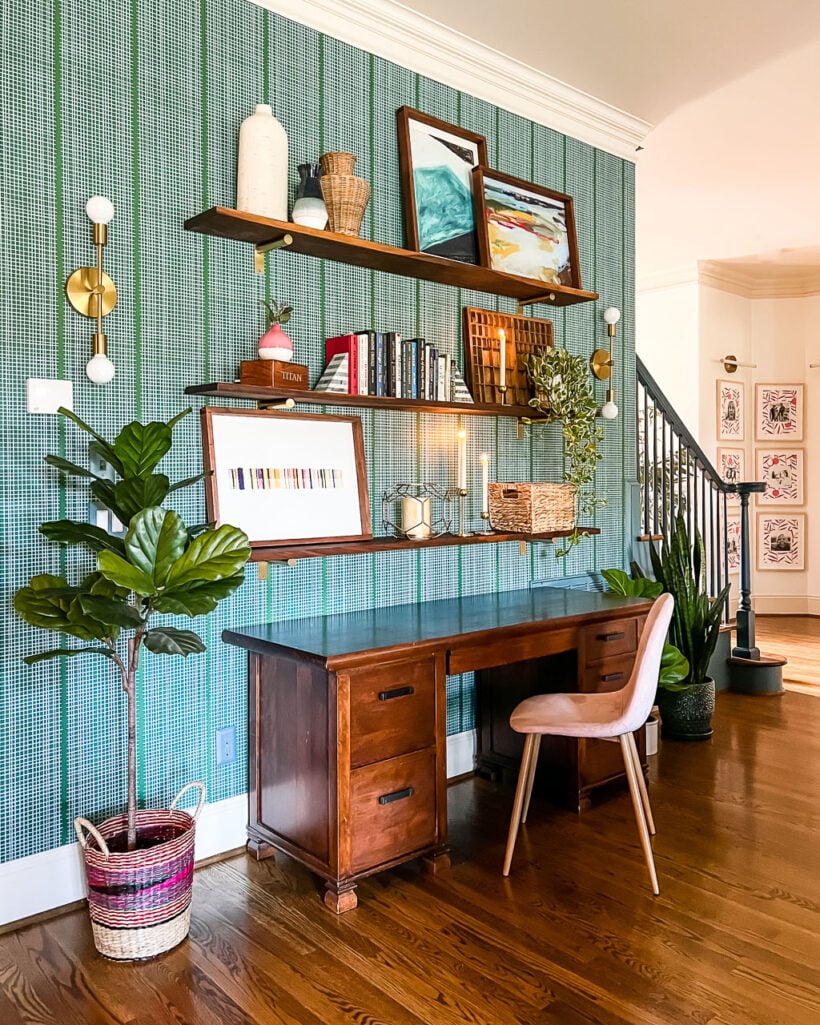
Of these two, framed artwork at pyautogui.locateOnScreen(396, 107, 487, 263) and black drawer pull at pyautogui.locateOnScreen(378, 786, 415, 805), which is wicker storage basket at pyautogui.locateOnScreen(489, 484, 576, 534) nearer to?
framed artwork at pyautogui.locateOnScreen(396, 107, 487, 263)

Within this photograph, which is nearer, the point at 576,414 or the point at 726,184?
the point at 576,414

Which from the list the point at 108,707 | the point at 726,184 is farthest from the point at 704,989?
the point at 726,184

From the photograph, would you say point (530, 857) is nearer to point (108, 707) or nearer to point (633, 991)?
point (633, 991)

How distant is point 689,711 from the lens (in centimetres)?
400

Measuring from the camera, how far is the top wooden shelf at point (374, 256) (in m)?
2.66

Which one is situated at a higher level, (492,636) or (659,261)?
(659,261)

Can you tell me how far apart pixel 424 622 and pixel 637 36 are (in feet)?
8.03

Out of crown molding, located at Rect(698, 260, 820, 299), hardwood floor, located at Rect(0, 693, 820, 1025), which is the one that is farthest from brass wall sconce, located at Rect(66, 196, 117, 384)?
crown molding, located at Rect(698, 260, 820, 299)

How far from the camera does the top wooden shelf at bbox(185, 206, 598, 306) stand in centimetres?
266

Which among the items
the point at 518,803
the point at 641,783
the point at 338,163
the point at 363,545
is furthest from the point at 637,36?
the point at 518,803

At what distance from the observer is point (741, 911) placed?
7.96 feet

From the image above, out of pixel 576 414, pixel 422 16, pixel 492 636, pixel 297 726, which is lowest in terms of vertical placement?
pixel 297 726

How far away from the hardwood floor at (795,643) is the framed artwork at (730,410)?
5.47 ft

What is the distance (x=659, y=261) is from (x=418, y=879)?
606 cm
